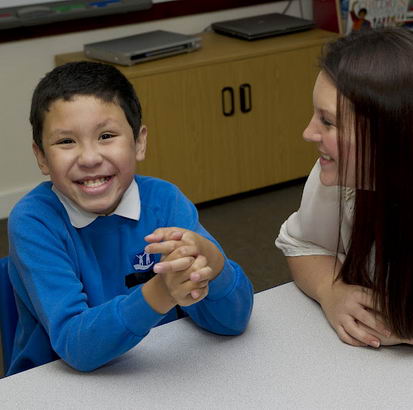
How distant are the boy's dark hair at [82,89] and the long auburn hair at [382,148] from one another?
1.15ft

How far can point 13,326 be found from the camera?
139cm

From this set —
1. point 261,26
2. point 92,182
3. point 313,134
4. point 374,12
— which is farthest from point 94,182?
point 374,12

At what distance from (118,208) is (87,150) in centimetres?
13

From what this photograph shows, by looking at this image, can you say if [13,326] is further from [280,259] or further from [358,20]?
[358,20]

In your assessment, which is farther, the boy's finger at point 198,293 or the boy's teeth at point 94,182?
the boy's teeth at point 94,182

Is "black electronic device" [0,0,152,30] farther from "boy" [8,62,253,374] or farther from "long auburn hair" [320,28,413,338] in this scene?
"long auburn hair" [320,28,413,338]

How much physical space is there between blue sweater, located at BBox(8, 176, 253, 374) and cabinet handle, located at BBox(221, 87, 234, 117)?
195 centimetres

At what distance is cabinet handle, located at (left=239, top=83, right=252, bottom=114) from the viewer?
331 cm

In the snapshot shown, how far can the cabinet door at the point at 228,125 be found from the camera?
3.17 metres

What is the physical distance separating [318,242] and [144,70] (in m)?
Result: 1.85

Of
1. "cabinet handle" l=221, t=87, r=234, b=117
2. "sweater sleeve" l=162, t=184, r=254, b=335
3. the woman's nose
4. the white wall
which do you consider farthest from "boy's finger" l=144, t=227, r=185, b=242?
the white wall

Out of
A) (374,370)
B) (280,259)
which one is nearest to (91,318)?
(374,370)

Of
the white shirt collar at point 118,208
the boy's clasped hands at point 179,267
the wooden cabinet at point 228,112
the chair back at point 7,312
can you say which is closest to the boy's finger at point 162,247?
the boy's clasped hands at point 179,267

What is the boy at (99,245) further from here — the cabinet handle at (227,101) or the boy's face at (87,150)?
the cabinet handle at (227,101)
